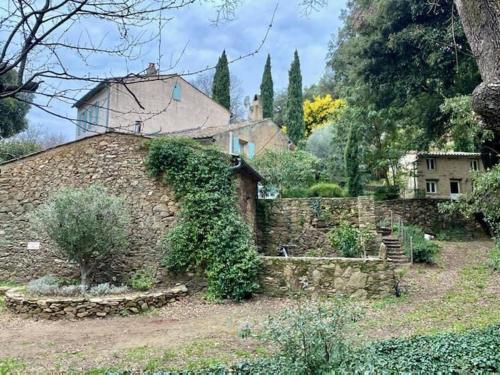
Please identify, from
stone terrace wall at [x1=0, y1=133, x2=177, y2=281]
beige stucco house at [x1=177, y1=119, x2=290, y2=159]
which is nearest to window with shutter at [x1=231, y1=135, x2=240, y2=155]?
beige stucco house at [x1=177, y1=119, x2=290, y2=159]

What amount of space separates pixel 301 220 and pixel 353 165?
832 centimetres

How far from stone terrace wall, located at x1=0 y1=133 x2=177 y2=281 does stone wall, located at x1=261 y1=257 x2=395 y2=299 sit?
304 cm

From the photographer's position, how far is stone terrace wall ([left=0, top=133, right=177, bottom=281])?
10.3 metres

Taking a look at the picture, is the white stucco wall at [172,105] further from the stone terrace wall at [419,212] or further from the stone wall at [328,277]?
the stone wall at [328,277]

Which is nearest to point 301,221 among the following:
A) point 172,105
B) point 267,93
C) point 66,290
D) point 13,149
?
point 66,290

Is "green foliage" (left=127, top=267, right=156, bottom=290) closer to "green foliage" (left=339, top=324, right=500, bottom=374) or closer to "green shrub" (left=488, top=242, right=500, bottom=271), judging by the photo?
A: "green foliage" (left=339, top=324, right=500, bottom=374)

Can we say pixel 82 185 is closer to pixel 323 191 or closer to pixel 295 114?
pixel 323 191

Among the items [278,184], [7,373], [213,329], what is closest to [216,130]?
[278,184]

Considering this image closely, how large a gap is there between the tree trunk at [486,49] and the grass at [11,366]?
230 inches

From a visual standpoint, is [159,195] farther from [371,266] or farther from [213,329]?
[371,266]

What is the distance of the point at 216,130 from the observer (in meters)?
19.7

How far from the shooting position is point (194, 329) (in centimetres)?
710

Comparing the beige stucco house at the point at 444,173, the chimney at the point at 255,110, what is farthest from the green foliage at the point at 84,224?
the beige stucco house at the point at 444,173

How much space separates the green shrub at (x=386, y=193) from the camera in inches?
836
